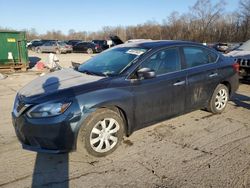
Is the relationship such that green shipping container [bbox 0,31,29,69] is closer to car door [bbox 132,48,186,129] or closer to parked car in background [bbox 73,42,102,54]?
car door [bbox 132,48,186,129]

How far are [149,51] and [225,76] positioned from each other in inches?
84.6

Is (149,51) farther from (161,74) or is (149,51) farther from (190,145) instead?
(190,145)

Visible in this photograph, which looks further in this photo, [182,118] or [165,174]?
[182,118]

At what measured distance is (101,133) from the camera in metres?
3.99

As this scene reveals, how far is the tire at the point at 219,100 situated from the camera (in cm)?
575

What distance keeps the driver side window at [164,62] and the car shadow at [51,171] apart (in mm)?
1916

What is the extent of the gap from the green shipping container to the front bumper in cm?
1112

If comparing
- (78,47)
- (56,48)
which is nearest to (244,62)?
(56,48)

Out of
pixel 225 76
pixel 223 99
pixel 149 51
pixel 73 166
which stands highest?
pixel 149 51

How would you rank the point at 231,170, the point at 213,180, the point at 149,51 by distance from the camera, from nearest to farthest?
the point at 213,180
the point at 231,170
the point at 149,51

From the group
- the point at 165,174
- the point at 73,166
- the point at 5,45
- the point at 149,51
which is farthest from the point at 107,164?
the point at 5,45

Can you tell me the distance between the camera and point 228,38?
4584cm

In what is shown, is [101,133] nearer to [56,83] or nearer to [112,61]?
[56,83]

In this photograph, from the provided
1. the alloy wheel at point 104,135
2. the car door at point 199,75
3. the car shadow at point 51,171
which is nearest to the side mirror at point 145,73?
the alloy wheel at point 104,135
